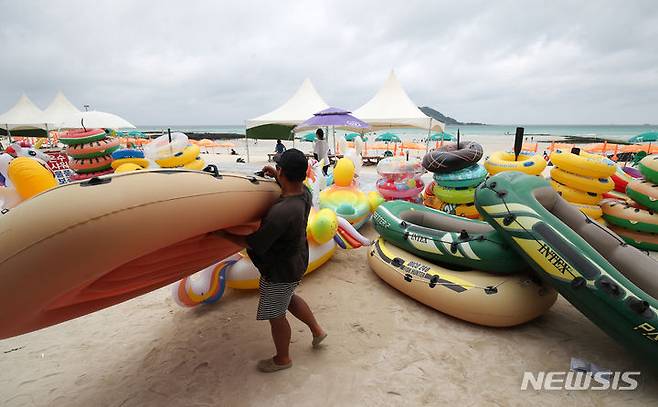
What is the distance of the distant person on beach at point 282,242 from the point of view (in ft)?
5.97

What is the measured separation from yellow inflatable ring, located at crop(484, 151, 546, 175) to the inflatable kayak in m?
2.65

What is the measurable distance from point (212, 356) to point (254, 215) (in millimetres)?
1243

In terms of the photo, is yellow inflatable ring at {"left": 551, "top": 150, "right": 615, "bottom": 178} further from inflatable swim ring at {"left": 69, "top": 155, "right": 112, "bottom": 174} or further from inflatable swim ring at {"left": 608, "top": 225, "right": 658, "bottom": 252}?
inflatable swim ring at {"left": 69, "top": 155, "right": 112, "bottom": 174}

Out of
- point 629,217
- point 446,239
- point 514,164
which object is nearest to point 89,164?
point 446,239

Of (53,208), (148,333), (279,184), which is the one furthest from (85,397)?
(279,184)

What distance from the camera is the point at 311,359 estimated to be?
235 cm

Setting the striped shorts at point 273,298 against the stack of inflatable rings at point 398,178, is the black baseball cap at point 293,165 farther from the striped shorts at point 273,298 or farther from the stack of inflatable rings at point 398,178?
the stack of inflatable rings at point 398,178

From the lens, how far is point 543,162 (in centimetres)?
481

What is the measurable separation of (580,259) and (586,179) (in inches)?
120

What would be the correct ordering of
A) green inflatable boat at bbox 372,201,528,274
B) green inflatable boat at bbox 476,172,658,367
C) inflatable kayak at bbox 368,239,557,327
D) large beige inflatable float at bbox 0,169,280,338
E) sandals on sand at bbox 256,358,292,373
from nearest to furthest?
large beige inflatable float at bbox 0,169,280,338
green inflatable boat at bbox 476,172,658,367
sandals on sand at bbox 256,358,292,373
inflatable kayak at bbox 368,239,557,327
green inflatable boat at bbox 372,201,528,274

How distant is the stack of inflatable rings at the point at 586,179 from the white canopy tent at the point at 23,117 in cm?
2623

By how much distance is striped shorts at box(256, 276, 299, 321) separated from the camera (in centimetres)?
203

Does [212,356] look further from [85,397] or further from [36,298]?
[36,298]

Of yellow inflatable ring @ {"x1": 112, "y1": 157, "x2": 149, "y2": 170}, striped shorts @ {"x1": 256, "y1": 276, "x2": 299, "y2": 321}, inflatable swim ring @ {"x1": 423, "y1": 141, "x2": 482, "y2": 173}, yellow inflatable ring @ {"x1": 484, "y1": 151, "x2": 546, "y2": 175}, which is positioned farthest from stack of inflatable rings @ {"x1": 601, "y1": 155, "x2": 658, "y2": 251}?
yellow inflatable ring @ {"x1": 112, "y1": 157, "x2": 149, "y2": 170}
